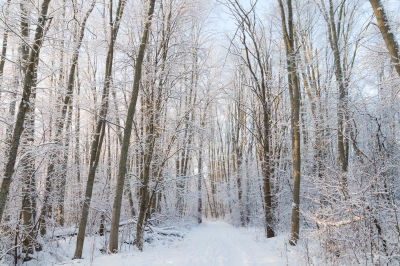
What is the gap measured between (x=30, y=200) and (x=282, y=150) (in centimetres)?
1184

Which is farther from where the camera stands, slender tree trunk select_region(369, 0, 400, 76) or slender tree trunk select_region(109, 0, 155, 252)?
slender tree trunk select_region(109, 0, 155, 252)

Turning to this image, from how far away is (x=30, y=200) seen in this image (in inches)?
289

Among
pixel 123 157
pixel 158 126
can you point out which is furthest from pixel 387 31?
pixel 158 126

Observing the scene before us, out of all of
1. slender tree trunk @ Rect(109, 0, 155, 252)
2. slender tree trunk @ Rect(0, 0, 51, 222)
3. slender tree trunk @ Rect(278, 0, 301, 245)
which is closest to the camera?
slender tree trunk @ Rect(0, 0, 51, 222)

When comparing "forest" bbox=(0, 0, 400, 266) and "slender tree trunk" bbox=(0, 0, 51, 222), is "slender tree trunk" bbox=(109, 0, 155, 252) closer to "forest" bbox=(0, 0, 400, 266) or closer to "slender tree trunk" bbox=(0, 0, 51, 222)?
"forest" bbox=(0, 0, 400, 266)

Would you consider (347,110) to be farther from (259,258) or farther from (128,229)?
(128,229)

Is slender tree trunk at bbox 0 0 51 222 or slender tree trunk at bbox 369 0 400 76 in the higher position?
slender tree trunk at bbox 369 0 400 76

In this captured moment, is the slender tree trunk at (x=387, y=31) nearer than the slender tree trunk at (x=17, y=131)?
No

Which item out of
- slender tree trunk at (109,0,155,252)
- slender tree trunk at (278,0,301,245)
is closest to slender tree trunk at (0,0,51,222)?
slender tree trunk at (109,0,155,252)

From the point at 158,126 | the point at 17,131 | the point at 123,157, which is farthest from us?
the point at 158,126

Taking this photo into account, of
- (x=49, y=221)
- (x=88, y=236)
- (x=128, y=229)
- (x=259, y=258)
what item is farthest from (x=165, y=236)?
(x=259, y=258)

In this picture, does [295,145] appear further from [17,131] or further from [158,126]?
[17,131]

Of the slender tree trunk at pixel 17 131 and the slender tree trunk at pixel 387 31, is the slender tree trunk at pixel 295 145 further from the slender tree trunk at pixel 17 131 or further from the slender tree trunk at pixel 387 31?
the slender tree trunk at pixel 17 131

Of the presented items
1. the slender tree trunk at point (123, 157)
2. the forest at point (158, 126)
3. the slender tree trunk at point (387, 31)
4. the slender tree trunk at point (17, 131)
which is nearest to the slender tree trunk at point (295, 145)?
the forest at point (158, 126)
